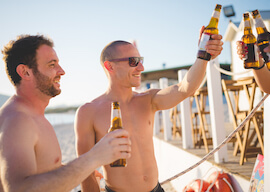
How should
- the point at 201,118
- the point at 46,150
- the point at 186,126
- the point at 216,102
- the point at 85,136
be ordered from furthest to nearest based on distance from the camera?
the point at 186,126
the point at 201,118
the point at 216,102
the point at 85,136
the point at 46,150

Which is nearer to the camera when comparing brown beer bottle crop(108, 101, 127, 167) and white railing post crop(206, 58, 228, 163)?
brown beer bottle crop(108, 101, 127, 167)

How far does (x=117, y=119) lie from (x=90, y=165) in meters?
0.41

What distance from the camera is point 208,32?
1.87m

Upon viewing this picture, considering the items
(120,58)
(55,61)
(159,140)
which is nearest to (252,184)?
(120,58)

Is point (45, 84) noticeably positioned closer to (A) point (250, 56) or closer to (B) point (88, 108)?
(B) point (88, 108)

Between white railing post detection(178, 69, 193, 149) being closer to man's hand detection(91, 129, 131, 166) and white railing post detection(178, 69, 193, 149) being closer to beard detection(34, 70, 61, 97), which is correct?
beard detection(34, 70, 61, 97)

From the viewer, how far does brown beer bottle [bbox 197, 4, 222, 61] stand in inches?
69.3

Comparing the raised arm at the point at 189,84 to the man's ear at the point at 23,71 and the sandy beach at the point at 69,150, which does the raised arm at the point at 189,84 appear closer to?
the man's ear at the point at 23,71

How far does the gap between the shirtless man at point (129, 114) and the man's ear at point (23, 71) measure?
0.68m

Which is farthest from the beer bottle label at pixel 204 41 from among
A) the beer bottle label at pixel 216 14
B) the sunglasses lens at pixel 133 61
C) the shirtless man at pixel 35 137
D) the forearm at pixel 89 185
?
the forearm at pixel 89 185

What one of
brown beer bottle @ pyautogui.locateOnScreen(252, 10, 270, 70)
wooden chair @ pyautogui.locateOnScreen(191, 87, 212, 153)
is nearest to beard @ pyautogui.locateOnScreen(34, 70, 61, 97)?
brown beer bottle @ pyautogui.locateOnScreen(252, 10, 270, 70)

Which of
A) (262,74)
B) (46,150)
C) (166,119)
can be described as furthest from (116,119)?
(166,119)

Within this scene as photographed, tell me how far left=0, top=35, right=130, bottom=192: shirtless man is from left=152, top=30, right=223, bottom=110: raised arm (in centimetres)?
85

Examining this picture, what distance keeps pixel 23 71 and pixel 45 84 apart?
166 millimetres
